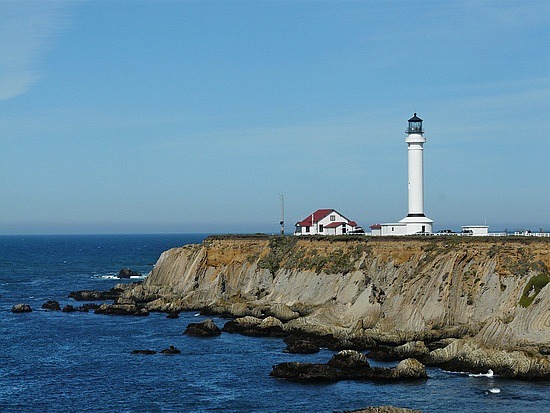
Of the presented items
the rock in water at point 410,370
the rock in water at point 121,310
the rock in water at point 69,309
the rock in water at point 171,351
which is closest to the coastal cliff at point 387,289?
the rock in water at point 121,310

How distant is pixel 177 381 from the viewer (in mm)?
Result: 47812

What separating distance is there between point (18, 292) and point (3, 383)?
182 ft

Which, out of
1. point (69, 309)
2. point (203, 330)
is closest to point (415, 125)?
point (203, 330)

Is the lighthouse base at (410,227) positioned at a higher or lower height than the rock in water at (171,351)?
higher

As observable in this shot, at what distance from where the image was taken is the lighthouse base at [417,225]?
78688mm

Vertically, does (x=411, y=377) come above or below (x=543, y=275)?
below

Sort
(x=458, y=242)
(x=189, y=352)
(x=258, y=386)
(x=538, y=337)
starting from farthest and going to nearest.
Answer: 1. (x=458, y=242)
2. (x=189, y=352)
3. (x=538, y=337)
4. (x=258, y=386)

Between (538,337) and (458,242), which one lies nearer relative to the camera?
(538,337)

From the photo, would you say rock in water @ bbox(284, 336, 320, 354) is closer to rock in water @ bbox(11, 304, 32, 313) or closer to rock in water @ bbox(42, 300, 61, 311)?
rock in water @ bbox(42, 300, 61, 311)

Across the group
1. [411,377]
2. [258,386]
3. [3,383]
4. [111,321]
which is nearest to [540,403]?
[411,377]

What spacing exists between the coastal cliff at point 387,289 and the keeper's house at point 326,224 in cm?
797

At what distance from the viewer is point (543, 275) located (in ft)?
187

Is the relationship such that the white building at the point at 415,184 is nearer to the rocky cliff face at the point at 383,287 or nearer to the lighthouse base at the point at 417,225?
the lighthouse base at the point at 417,225

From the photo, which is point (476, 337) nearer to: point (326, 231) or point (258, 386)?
point (258, 386)
